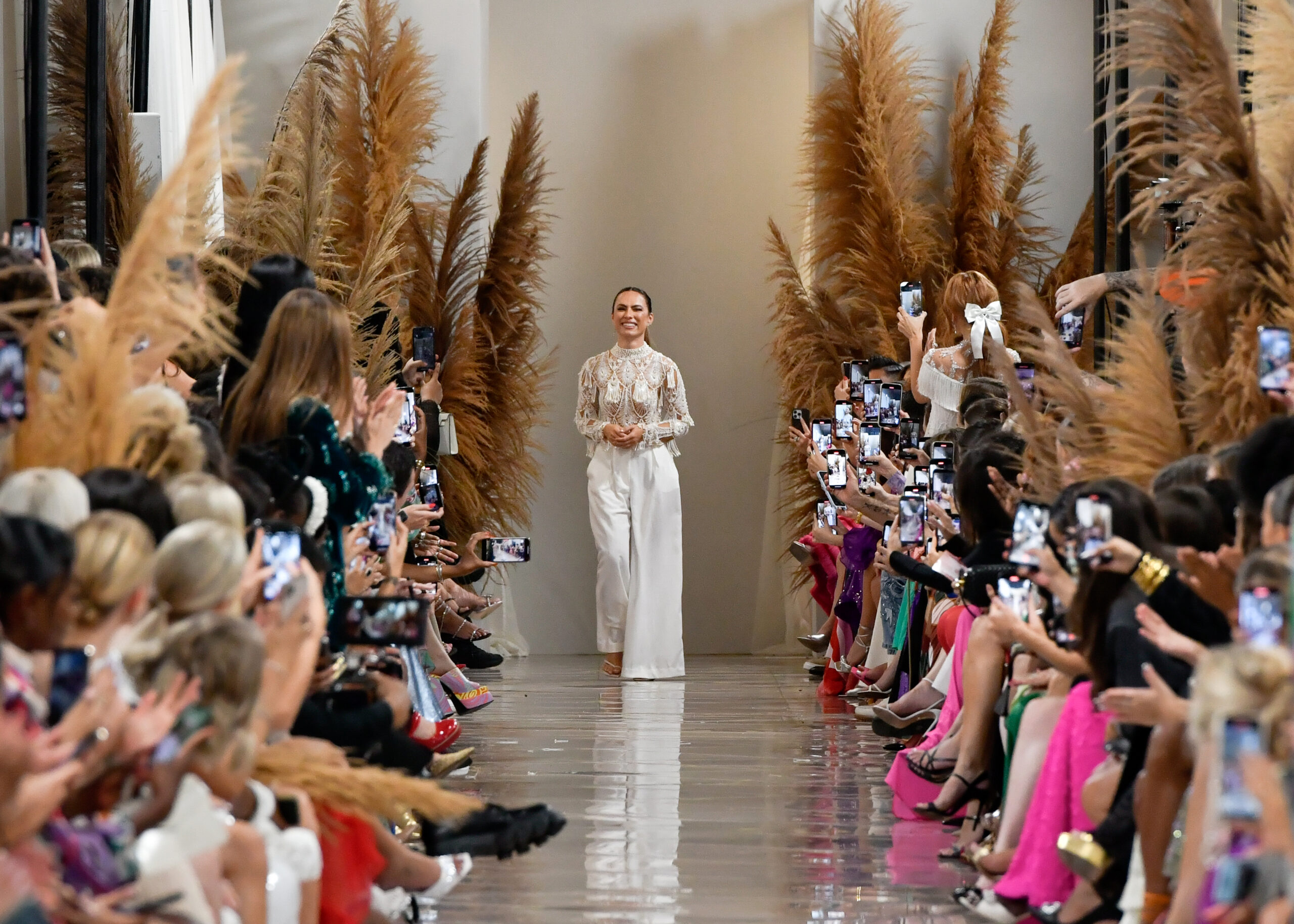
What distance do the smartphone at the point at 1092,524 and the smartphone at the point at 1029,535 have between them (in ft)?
0.38

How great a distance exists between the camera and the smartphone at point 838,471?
18.4ft

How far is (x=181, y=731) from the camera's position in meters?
1.80

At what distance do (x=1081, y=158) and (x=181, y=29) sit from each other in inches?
152

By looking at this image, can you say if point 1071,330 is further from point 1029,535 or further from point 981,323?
point 1029,535

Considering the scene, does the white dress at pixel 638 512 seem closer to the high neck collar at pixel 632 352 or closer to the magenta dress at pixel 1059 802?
the high neck collar at pixel 632 352

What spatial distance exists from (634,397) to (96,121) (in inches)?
121

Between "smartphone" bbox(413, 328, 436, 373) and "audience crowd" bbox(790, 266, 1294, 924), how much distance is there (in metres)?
1.46

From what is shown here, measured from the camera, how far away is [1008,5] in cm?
721

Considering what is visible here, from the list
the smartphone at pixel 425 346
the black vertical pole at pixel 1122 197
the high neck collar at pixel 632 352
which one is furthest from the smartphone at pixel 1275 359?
the high neck collar at pixel 632 352

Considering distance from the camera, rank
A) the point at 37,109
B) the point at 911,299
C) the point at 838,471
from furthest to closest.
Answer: the point at 911,299
the point at 838,471
the point at 37,109

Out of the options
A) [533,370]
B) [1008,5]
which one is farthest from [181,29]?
[1008,5]

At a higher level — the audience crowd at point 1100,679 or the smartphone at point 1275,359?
the smartphone at point 1275,359

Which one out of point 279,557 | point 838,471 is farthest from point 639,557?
point 279,557

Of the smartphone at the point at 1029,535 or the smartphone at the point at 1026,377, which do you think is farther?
the smartphone at the point at 1026,377
